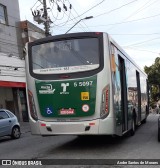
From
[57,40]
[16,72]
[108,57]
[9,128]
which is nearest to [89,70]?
[108,57]

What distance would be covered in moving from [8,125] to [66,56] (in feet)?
24.4

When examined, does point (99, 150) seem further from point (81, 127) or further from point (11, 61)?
point (11, 61)

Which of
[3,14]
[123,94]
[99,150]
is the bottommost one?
[99,150]

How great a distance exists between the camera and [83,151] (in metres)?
11.0

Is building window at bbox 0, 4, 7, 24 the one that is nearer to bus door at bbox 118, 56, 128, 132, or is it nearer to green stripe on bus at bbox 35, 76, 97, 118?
bus door at bbox 118, 56, 128, 132

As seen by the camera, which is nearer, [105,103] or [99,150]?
[105,103]

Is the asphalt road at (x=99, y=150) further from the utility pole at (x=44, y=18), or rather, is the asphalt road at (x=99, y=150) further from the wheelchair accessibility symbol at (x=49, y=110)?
the utility pole at (x=44, y=18)

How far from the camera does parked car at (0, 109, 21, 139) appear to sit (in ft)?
55.4

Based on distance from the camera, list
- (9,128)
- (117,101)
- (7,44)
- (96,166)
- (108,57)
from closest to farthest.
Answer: (96,166), (108,57), (117,101), (9,128), (7,44)

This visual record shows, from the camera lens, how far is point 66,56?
11.0 meters

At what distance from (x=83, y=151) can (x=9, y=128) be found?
23.3ft

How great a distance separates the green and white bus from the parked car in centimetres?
595

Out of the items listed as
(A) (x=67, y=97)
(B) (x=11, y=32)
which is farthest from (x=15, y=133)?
(B) (x=11, y=32)

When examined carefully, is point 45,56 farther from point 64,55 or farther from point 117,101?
point 117,101
